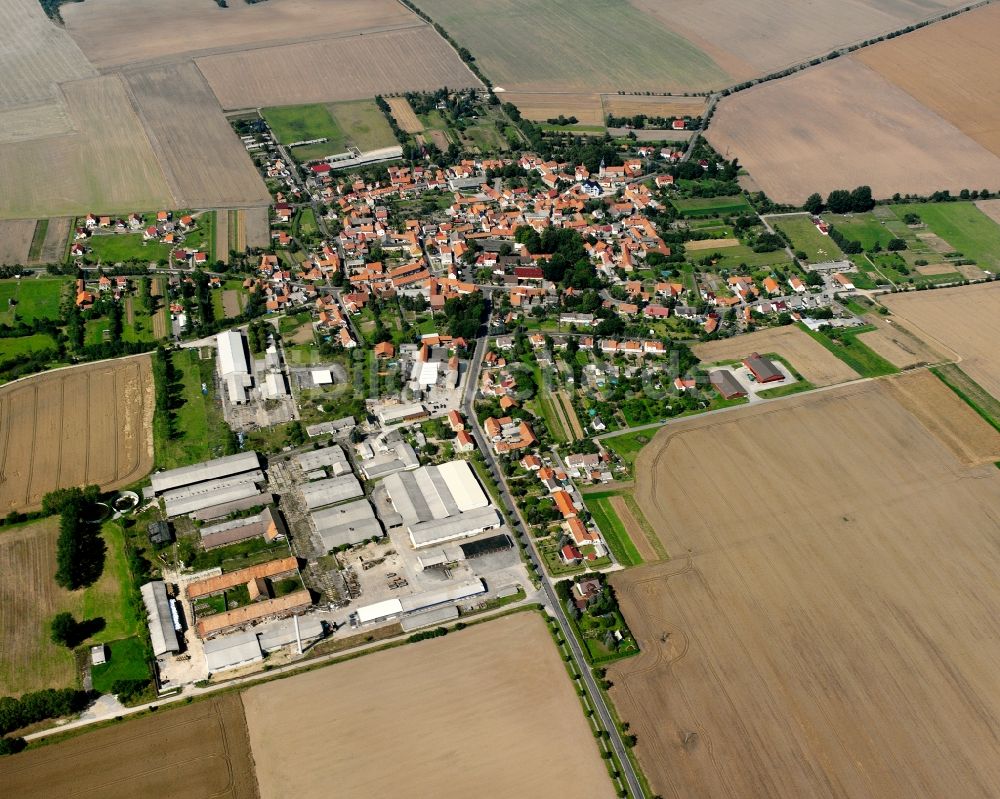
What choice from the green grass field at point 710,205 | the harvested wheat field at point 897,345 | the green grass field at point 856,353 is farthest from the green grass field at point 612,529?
the green grass field at point 710,205

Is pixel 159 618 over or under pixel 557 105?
under

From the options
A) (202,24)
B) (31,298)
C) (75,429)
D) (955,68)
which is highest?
(202,24)

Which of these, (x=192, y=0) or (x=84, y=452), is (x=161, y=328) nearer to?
(x=84, y=452)

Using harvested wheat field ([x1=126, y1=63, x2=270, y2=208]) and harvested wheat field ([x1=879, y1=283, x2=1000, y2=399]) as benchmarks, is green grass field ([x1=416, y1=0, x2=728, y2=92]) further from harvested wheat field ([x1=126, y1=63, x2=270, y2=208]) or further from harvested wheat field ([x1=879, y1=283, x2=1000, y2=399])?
harvested wheat field ([x1=879, y1=283, x2=1000, y2=399])

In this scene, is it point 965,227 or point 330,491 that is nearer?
point 330,491

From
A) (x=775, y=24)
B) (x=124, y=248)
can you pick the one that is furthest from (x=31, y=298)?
(x=775, y=24)

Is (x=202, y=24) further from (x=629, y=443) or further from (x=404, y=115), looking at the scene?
(x=629, y=443)
